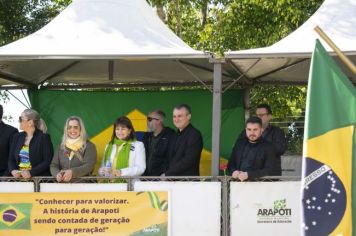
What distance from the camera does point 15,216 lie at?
6883mm

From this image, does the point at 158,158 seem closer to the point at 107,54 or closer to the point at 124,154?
the point at 124,154

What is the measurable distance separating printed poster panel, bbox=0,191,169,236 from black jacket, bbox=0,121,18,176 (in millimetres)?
729

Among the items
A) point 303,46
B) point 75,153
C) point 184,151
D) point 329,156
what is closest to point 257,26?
point 303,46

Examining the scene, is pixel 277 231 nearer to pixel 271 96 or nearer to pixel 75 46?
pixel 75 46

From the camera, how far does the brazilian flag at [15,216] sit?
22.5ft

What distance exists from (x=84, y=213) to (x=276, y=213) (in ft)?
6.70

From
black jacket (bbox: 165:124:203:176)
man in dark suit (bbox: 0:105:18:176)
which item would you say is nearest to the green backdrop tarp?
Answer: man in dark suit (bbox: 0:105:18:176)

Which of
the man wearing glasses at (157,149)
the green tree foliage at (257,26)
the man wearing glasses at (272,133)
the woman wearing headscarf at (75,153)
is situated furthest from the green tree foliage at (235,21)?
the woman wearing headscarf at (75,153)

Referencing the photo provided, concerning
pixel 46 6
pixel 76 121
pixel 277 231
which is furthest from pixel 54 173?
pixel 46 6

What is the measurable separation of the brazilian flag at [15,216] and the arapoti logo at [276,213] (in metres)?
2.47

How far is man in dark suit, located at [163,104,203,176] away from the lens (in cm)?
699

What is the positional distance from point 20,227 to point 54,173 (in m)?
0.67

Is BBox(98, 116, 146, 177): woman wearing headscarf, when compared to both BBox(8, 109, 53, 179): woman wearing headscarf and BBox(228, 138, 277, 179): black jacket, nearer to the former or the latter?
BBox(8, 109, 53, 179): woman wearing headscarf

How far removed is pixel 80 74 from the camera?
10594mm
